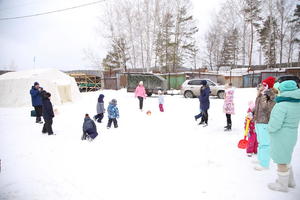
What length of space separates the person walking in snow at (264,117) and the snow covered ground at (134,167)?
263mm

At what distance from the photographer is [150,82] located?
1850 centimetres

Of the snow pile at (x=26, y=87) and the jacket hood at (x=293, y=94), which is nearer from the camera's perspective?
the jacket hood at (x=293, y=94)

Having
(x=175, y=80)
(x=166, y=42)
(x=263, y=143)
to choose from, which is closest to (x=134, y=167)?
(x=263, y=143)

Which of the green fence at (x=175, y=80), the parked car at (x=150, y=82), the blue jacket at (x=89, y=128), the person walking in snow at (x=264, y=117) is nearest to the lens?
the person walking in snow at (x=264, y=117)

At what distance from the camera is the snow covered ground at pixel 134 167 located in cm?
290

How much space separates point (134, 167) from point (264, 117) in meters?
2.76

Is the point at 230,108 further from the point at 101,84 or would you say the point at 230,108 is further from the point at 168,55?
the point at 168,55

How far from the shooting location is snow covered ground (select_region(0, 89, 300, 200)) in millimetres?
2898

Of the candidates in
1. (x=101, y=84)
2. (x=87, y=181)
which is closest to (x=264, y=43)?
(x=101, y=84)

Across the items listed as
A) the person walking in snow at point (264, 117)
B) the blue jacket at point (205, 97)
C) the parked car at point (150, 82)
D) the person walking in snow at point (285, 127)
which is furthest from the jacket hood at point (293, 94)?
the parked car at point (150, 82)

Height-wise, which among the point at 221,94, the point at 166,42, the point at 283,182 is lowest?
the point at 283,182

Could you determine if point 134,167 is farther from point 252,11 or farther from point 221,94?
point 252,11

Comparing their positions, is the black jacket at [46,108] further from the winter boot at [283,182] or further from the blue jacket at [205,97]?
the winter boot at [283,182]

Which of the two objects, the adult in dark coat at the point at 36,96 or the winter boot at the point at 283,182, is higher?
the adult in dark coat at the point at 36,96
